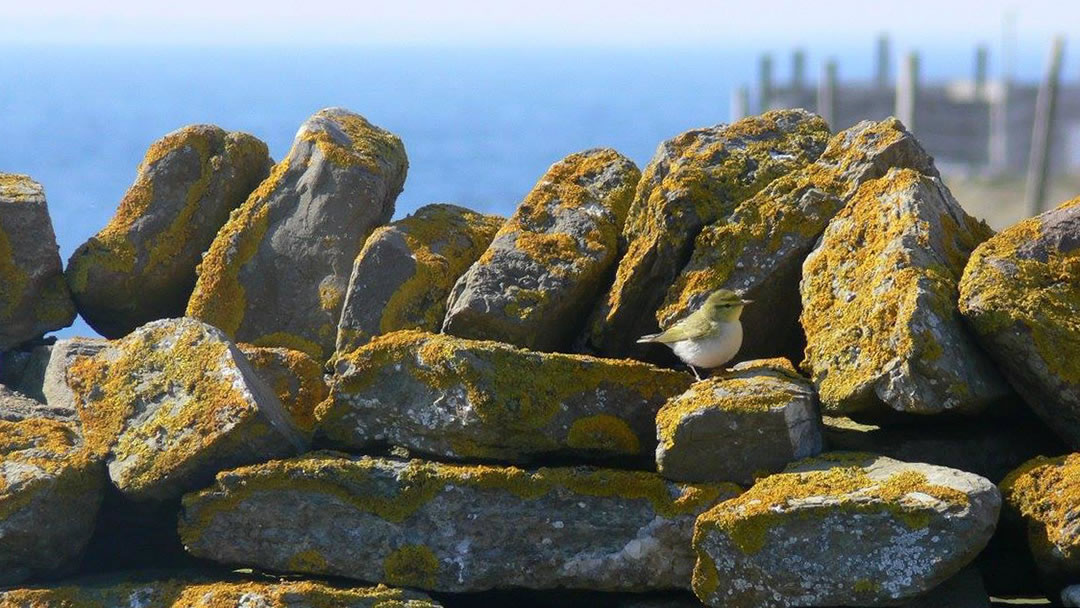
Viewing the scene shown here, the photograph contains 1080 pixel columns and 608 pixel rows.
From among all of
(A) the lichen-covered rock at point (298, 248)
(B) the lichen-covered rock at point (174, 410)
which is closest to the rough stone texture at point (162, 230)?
(A) the lichen-covered rock at point (298, 248)

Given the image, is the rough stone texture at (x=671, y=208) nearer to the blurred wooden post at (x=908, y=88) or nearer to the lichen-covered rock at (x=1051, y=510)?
the lichen-covered rock at (x=1051, y=510)

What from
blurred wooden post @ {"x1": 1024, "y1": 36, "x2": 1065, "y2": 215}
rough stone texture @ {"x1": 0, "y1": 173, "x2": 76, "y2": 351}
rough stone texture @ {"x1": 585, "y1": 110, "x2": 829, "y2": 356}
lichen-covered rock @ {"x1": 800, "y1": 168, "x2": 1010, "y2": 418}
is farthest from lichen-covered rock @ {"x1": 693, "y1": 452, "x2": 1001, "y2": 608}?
blurred wooden post @ {"x1": 1024, "y1": 36, "x2": 1065, "y2": 215}

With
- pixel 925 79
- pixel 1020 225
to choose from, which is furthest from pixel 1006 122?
pixel 1020 225

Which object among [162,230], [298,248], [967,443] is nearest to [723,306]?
[967,443]

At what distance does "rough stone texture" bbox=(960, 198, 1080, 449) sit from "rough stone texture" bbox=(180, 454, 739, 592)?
2.01m

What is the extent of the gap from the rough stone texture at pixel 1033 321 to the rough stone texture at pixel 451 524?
2011mm

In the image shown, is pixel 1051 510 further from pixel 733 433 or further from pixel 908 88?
pixel 908 88

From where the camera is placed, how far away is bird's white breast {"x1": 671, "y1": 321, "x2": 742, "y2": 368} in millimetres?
9508

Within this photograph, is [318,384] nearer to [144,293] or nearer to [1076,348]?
[144,293]

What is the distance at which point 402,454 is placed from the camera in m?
9.46

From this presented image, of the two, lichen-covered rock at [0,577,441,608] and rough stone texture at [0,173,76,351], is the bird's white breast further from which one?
rough stone texture at [0,173,76,351]

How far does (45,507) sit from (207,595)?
1.29 m

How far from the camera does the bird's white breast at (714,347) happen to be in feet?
31.2

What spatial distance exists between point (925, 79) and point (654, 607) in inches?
1865
